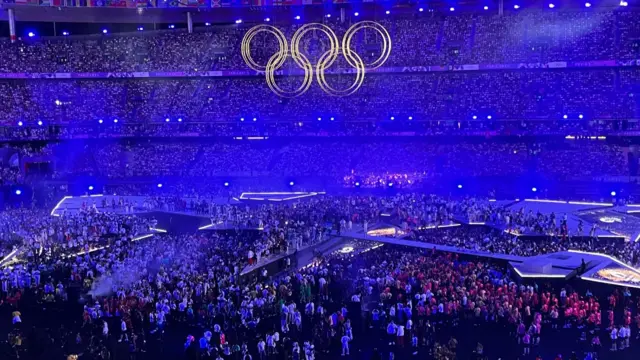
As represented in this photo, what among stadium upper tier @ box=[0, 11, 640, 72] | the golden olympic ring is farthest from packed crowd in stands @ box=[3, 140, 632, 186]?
stadium upper tier @ box=[0, 11, 640, 72]

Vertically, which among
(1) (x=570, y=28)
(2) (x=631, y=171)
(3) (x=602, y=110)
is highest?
(1) (x=570, y=28)

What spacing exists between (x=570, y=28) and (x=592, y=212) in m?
17.4

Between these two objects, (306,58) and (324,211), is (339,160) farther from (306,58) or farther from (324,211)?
(324,211)

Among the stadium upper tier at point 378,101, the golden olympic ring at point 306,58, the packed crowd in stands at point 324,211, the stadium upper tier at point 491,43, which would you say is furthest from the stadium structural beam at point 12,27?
the golden olympic ring at point 306,58

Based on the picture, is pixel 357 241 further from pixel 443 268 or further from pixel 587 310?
pixel 587 310

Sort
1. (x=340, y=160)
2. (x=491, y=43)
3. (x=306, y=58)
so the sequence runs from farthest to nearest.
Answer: (x=491, y=43)
(x=340, y=160)
(x=306, y=58)

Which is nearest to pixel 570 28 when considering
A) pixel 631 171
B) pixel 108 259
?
pixel 631 171

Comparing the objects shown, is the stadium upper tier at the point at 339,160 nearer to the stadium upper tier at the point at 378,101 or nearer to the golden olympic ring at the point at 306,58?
the stadium upper tier at the point at 378,101

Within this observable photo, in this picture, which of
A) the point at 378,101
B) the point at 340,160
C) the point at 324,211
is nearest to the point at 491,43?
the point at 378,101

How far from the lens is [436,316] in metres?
21.0

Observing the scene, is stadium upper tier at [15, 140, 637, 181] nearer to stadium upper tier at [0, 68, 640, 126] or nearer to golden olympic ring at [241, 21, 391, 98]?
stadium upper tier at [0, 68, 640, 126]

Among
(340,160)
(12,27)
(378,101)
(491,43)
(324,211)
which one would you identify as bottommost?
(324,211)

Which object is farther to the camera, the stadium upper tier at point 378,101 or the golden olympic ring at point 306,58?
the stadium upper tier at point 378,101

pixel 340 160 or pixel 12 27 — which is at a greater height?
pixel 12 27
